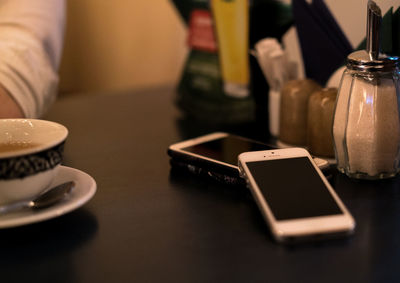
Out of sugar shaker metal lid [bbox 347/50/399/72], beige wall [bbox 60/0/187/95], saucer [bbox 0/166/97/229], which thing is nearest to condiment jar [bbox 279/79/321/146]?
sugar shaker metal lid [bbox 347/50/399/72]

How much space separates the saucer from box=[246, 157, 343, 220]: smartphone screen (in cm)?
18

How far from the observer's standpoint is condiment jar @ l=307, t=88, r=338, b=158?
0.74 metres

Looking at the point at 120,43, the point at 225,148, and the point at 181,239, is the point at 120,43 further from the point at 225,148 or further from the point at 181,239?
the point at 181,239

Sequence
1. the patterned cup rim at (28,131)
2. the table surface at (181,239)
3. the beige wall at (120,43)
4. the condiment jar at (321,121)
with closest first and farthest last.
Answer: the table surface at (181,239)
the patterned cup rim at (28,131)
the condiment jar at (321,121)
the beige wall at (120,43)

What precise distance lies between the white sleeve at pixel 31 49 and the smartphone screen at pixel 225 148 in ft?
0.90

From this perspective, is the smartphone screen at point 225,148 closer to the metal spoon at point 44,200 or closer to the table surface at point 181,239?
the table surface at point 181,239

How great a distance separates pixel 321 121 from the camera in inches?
29.2

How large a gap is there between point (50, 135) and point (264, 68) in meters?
0.38

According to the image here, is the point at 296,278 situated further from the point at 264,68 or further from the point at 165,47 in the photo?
the point at 165,47

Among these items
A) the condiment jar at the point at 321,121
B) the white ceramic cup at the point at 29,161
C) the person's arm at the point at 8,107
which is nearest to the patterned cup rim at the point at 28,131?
the white ceramic cup at the point at 29,161

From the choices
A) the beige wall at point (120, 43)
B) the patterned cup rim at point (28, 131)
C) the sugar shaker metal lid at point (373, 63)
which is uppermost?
the sugar shaker metal lid at point (373, 63)

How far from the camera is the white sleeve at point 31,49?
0.83m

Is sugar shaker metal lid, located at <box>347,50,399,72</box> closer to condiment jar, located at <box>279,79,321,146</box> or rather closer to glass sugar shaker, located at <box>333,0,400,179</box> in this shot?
glass sugar shaker, located at <box>333,0,400,179</box>

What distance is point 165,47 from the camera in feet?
5.60
